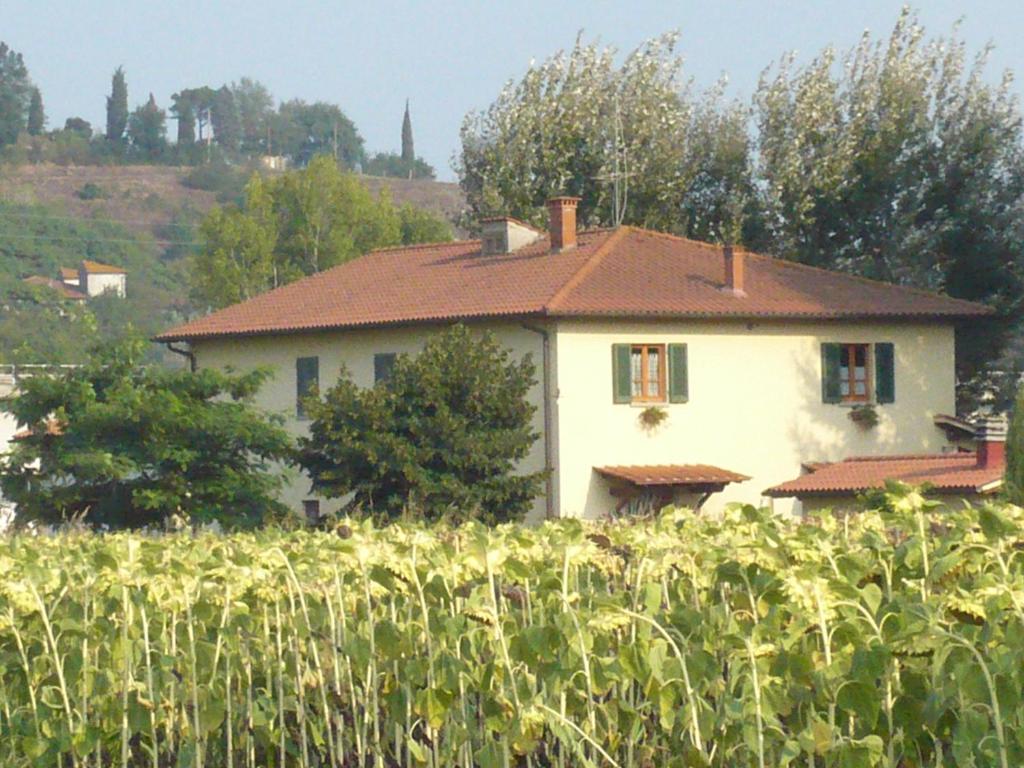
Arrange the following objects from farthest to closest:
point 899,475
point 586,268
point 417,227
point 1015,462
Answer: point 417,227
point 586,268
point 899,475
point 1015,462

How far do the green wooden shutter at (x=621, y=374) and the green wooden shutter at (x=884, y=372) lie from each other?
6.17 meters

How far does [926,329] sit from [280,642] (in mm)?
37437

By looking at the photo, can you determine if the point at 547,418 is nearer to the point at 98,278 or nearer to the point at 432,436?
the point at 432,436

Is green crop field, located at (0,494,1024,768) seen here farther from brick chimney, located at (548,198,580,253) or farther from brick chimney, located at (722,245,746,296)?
brick chimney, located at (548,198,580,253)

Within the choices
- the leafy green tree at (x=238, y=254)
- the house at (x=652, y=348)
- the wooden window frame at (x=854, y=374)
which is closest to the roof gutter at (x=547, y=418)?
the house at (x=652, y=348)

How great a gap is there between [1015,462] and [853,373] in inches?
970

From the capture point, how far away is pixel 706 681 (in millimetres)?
4211

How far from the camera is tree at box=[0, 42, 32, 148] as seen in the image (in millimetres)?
187887

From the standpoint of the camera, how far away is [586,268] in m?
39.8

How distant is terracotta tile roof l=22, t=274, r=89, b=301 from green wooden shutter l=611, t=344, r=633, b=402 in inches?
3490

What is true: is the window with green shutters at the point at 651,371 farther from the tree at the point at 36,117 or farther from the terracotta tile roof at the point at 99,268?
the tree at the point at 36,117

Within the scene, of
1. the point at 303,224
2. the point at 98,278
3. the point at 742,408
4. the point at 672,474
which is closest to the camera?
the point at 672,474

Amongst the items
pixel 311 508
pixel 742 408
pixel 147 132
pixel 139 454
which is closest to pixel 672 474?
pixel 742 408

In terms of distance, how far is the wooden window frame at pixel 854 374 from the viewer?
133 feet
